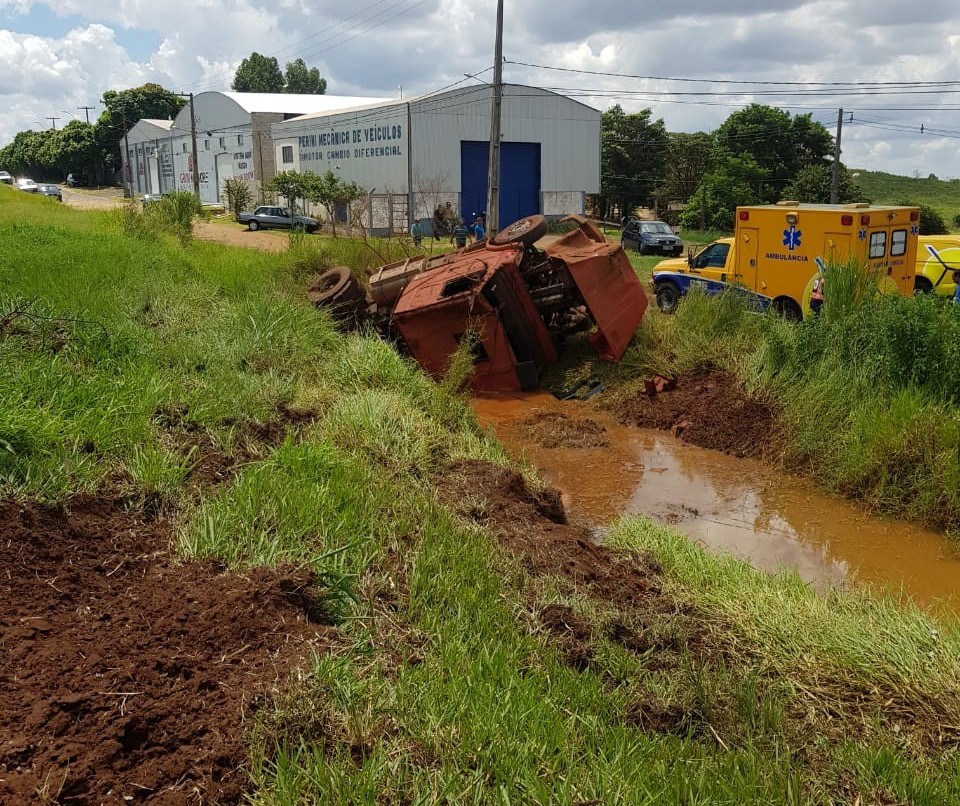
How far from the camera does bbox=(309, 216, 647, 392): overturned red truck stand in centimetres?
1198

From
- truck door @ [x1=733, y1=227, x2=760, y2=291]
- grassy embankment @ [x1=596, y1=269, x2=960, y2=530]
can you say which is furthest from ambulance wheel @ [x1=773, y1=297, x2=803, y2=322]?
grassy embankment @ [x1=596, y1=269, x2=960, y2=530]

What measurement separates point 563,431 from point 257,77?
101m

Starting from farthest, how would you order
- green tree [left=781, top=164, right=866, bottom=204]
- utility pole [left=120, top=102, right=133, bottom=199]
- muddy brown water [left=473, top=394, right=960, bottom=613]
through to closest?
utility pole [left=120, top=102, right=133, bottom=199] → green tree [left=781, top=164, right=866, bottom=204] → muddy brown water [left=473, top=394, right=960, bottom=613]

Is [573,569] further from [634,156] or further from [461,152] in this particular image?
[634,156]

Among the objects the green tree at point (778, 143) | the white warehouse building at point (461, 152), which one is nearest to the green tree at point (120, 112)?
the white warehouse building at point (461, 152)

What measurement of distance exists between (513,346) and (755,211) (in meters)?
4.80

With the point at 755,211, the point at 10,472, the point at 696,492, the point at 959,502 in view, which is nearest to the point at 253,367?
the point at 10,472

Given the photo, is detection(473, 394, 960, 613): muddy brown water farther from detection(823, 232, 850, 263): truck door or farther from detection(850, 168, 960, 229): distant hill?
detection(850, 168, 960, 229): distant hill

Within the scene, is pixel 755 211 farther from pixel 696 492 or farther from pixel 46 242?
pixel 46 242

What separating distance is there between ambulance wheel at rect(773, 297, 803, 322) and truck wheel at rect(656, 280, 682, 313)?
315 cm

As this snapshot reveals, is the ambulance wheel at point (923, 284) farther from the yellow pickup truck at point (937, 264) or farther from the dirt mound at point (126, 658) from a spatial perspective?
the dirt mound at point (126, 658)

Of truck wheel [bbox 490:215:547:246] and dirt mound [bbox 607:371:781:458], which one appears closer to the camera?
dirt mound [bbox 607:371:781:458]

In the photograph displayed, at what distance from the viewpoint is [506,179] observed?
41562 millimetres

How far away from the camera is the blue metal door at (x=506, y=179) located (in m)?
40.1
